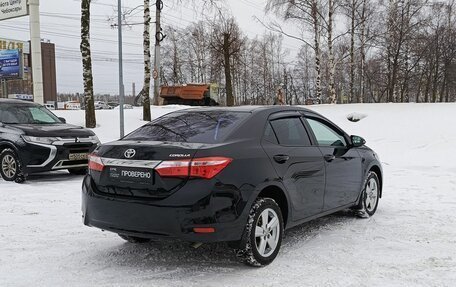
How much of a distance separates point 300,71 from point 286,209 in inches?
2970

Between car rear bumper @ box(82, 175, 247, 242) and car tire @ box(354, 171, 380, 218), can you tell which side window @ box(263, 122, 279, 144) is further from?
car tire @ box(354, 171, 380, 218)

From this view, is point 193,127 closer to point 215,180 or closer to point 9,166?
point 215,180

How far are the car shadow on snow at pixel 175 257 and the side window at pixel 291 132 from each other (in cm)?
112

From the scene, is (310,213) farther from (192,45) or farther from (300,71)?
(300,71)

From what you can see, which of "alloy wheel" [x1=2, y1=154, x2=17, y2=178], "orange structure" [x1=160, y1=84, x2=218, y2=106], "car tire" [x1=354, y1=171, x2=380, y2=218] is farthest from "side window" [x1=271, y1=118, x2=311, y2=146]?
"orange structure" [x1=160, y1=84, x2=218, y2=106]

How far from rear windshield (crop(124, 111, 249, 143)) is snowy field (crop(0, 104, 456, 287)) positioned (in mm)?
1192

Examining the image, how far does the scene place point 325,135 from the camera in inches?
232

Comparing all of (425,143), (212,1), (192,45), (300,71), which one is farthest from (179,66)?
(425,143)

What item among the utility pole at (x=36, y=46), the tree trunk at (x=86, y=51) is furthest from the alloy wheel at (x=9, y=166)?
the utility pole at (x=36, y=46)

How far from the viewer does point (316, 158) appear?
17.5 ft

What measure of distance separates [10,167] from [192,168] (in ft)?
21.0

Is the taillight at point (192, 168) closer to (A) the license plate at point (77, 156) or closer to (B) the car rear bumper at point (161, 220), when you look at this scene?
(B) the car rear bumper at point (161, 220)

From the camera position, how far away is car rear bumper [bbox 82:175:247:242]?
4.02 m

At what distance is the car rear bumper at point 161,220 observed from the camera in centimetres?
402
